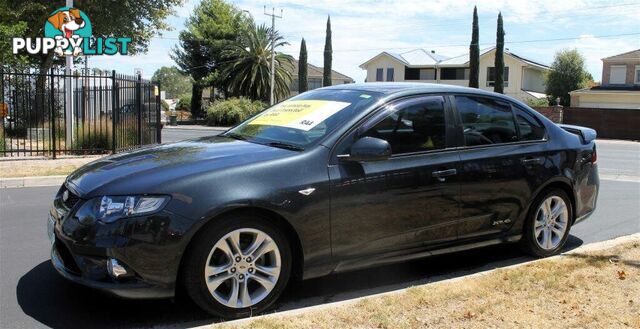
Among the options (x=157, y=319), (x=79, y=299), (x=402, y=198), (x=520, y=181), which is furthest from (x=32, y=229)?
(x=520, y=181)

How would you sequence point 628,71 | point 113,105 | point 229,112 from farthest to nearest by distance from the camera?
point 628,71
point 229,112
point 113,105

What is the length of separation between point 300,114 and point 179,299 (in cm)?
174

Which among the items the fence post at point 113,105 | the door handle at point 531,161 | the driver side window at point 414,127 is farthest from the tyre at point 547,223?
the fence post at point 113,105

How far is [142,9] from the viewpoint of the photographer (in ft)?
90.2

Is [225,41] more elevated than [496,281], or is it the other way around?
[225,41]

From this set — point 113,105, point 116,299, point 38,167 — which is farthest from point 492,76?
point 116,299

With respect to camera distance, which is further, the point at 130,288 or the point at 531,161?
the point at 531,161

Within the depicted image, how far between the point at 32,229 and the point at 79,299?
8.82 feet

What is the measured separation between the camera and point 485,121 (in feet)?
16.8

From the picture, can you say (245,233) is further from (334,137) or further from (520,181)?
(520,181)

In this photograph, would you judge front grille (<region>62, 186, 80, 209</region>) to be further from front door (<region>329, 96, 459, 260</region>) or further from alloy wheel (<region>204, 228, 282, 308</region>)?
front door (<region>329, 96, 459, 260</region>)

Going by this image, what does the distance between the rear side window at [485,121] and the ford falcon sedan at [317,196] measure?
18 millimetres

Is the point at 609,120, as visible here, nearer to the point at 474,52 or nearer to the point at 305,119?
the point at 474,52

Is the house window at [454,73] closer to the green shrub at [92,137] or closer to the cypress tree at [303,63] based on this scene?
the cypress tree at [303,63]
